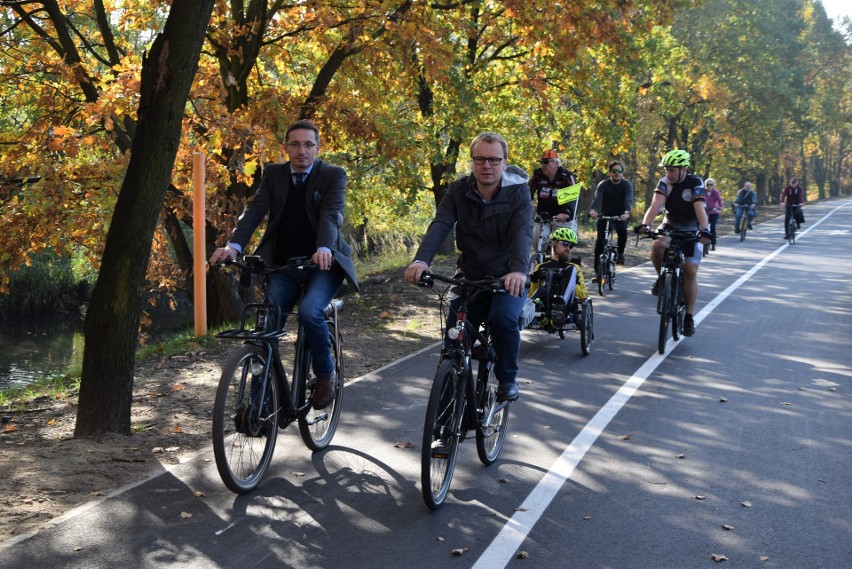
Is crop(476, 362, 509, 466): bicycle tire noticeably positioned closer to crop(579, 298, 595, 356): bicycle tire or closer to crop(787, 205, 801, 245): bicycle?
crop(579, 298, 595, 356): bicycle tire

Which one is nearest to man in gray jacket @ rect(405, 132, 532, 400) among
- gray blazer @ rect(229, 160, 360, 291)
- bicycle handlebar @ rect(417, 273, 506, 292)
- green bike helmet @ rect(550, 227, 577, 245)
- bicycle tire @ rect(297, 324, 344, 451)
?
bicycle handlebar @ rect(417, 273, 506, 292)

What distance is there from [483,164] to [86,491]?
3050 millimetres

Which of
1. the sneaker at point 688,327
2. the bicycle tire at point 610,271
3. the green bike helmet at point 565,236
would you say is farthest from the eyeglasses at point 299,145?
the bicycle tire at point 610,271

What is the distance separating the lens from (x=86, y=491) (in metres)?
5.75

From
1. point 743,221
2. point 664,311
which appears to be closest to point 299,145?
point 664,311

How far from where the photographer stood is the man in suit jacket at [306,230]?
246 inches

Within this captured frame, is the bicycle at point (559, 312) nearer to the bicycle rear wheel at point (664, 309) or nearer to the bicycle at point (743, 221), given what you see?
the bicycle rear wheel at point (664, 309)

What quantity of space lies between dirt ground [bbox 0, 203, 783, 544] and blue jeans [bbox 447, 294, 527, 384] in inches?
85.7

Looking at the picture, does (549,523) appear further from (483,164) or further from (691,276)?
(691,276)

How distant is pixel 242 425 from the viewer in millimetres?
5598

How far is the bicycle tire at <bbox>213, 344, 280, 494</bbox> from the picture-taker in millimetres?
5359

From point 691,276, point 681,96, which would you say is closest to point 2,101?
point 691,276

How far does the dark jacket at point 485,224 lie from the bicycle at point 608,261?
34.0 feet

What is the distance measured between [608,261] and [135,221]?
35.1 feet
